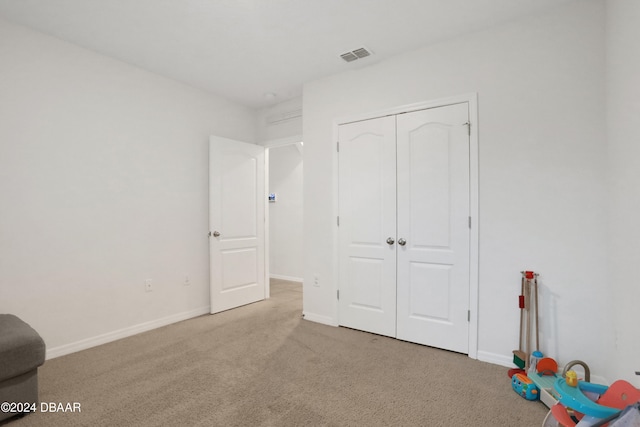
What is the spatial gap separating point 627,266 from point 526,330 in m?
0.82

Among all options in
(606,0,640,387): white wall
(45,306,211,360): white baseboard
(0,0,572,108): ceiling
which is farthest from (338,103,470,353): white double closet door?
(45,306,211,360): white baseboard

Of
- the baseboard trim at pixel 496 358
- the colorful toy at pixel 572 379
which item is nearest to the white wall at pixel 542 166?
the baseboard trim at pixel 496 358

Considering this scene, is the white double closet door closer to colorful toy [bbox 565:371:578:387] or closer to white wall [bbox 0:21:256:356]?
colorful toy [bbox 565:371:578:387]

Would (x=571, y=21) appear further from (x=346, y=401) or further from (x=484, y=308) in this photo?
(x=346, y=401)

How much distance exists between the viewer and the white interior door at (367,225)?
3.03 metres

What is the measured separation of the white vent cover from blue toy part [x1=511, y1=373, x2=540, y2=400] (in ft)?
9.60

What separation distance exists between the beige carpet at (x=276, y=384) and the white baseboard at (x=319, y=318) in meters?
0.27

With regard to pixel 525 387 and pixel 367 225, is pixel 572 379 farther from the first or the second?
pixel 367 225

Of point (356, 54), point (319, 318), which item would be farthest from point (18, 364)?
point (356, 54)

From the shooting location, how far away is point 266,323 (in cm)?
344

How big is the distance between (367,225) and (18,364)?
275 centimetres

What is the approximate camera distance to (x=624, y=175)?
6.09 feet

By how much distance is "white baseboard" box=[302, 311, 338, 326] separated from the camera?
3.39 metres

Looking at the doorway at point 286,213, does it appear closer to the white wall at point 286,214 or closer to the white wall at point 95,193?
the white wall at point 286,214
